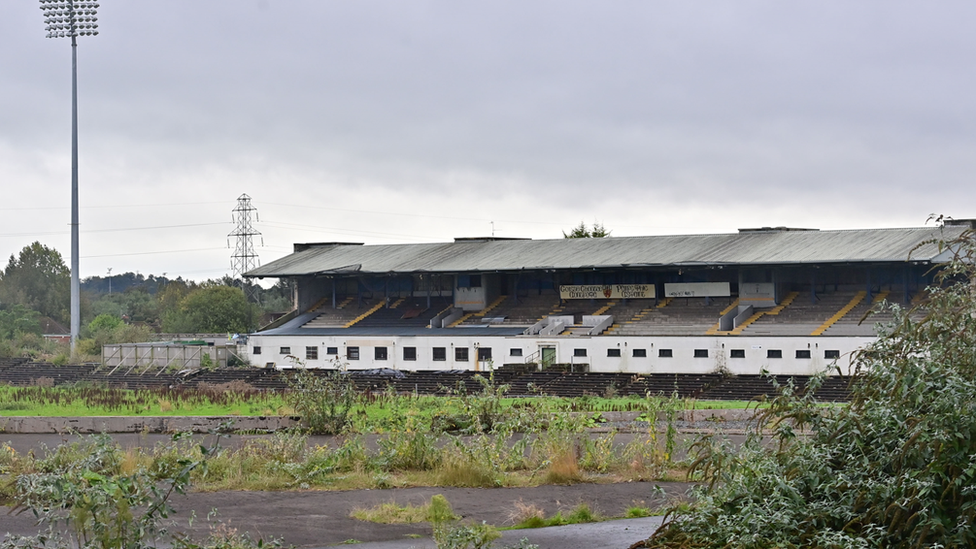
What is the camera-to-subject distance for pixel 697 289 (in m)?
49.4

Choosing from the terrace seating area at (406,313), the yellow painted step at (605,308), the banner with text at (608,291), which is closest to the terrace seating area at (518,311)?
the banner with text at (608,291)

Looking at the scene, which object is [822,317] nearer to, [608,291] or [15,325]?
[608,291]

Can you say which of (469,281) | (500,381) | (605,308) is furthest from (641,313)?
(500,381)

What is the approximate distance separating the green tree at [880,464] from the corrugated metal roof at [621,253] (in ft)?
105

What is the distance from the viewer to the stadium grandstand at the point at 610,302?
4300 cm

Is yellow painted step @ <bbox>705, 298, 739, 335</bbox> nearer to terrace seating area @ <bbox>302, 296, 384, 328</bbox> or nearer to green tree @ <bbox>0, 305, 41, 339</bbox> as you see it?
terrace seating area @ <bbox>302, 296, 384, 328</bbox>

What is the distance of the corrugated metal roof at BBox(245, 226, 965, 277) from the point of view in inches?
1783

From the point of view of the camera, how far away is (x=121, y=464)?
1727 centimetres

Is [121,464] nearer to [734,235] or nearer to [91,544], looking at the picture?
[91,544]

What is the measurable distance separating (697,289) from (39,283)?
85.7 metres

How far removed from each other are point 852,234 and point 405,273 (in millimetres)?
21170

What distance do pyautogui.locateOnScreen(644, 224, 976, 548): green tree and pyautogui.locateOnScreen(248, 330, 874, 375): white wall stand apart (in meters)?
28.0

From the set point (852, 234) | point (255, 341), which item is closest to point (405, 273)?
point (255, 341)

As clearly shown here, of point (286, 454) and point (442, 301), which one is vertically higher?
point (442, 301)
